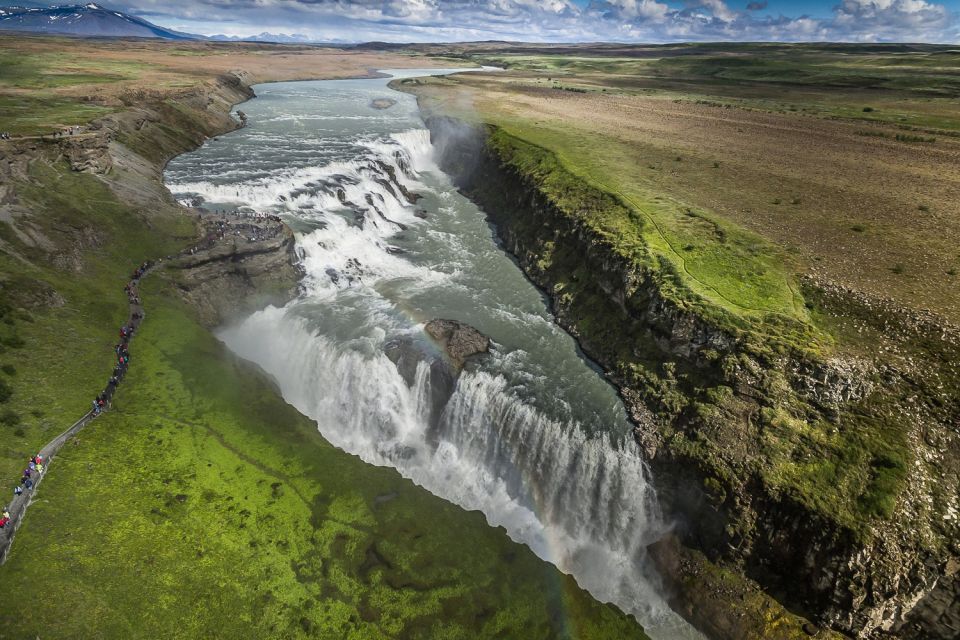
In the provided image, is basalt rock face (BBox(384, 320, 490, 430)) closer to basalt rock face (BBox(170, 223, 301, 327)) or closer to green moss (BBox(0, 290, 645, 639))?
green moss (BBox(0, 290, 645, 639))

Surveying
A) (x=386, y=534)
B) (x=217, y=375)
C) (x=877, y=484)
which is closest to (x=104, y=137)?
(x=217, y=375)

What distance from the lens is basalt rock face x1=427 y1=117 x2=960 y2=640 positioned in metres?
20.2

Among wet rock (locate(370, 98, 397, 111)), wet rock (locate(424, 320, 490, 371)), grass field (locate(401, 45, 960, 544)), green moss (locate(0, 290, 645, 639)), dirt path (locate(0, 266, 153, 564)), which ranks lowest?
green moss (locate(0, 290, 645, 639))

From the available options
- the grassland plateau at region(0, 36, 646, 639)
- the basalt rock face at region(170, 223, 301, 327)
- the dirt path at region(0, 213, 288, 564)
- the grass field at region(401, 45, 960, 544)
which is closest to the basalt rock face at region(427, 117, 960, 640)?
the grass field at region(401, 45, 960, 544)

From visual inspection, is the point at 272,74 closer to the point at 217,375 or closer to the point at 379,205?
the point at 379,205

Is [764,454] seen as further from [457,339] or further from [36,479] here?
[36,479]

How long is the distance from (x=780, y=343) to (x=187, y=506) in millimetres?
33323

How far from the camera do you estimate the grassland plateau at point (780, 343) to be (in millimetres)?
21172

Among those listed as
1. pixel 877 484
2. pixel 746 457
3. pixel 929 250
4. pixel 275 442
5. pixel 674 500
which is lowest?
pixel 275 442

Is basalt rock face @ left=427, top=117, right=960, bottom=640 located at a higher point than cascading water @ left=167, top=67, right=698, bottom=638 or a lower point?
higher

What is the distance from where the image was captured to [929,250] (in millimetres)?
35531

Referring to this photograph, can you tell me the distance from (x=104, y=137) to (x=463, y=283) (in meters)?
45.1

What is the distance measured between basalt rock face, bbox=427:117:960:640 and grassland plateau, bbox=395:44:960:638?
0.08m

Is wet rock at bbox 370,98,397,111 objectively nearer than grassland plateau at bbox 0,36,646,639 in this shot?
No
